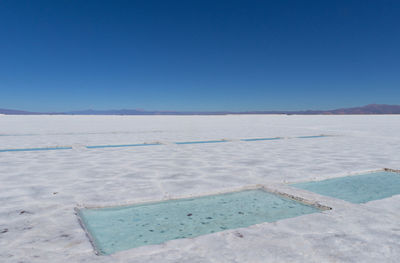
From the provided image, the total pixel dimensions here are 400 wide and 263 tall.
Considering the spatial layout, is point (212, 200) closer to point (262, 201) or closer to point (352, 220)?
point (262, 201)

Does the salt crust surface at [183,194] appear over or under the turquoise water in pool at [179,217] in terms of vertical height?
over

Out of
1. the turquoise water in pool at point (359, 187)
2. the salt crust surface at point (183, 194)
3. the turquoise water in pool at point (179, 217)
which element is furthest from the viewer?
the turquoise water in pool at point (359, 187)

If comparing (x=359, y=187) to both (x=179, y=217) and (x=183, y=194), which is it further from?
(x=179, y=217)

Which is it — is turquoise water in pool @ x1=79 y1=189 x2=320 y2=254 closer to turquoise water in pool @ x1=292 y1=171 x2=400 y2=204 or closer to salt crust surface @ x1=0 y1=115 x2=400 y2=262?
salt crust surface @ x1=0 y1=115 x2=400 y2=262

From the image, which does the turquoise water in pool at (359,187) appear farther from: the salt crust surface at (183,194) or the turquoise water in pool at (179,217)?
the turquoise water in pool at (179,217)

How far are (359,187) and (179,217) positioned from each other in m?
2.28

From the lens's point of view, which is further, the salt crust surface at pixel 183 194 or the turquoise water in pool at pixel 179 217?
the turquoise water in pool at pixel 179 217

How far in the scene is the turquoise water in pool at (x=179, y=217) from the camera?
2.12 metres

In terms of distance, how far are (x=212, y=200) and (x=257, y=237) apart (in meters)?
1.00

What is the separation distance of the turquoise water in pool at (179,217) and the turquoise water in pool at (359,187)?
24.6 inches

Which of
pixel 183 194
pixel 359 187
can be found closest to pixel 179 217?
pixel 183 194

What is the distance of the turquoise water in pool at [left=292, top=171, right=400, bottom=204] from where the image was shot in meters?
3.14

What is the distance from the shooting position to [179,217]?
250 centimetres

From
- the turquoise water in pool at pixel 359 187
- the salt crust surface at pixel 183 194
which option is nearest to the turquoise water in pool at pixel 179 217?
the salt crust surface at pixel 183 194
